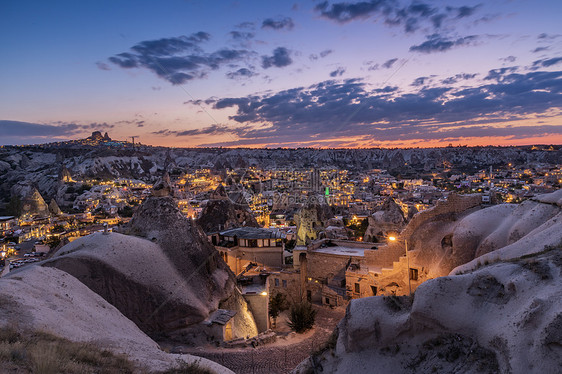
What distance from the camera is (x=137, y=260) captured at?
37.3 feet

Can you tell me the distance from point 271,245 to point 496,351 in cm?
1482

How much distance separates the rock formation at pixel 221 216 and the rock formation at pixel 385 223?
892 cm

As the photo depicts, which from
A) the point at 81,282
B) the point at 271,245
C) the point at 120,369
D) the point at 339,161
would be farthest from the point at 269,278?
the point at 339,161

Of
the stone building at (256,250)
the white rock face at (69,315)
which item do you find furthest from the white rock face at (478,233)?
the white rock face at (69,315)

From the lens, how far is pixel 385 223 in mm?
25266

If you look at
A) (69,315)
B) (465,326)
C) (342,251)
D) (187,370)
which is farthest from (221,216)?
(465,326)

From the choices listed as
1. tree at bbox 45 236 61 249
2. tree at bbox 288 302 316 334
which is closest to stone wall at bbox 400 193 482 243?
tree at bbox 288 302 316 334

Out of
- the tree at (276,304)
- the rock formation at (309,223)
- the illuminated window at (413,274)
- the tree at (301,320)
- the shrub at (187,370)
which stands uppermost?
the shrub at (187,370)

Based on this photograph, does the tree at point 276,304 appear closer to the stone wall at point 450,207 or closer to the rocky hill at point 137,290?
the rocky hill at point 137,290

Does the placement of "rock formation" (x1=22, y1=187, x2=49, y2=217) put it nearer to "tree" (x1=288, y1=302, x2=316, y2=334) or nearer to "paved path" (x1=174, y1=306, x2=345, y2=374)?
"tree" (x1=288, y1=302, x2=316, y2=334)

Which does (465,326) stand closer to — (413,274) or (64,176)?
(413,274)

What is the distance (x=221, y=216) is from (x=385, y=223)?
11.7m

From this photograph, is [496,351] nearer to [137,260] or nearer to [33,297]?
[33,297]

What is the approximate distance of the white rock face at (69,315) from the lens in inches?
234
